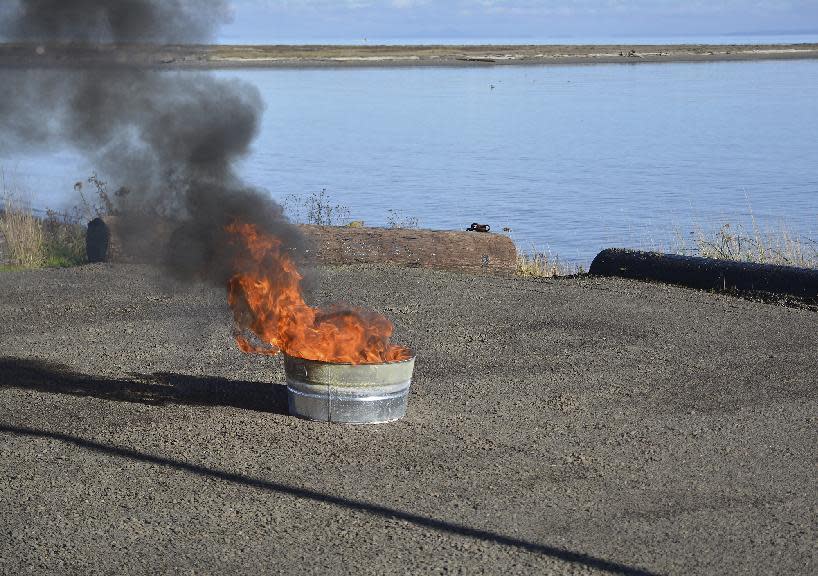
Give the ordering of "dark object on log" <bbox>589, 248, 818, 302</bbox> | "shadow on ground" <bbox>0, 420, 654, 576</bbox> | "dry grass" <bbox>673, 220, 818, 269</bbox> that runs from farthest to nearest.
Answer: "dry grass" <bbox>673, 220, 818, 269</bbox>
"dark object on log" <bbox>589, 248, 818, 302</bbox>
"shadow on ground" <bbox>0, 420, 654, 576</bbox>

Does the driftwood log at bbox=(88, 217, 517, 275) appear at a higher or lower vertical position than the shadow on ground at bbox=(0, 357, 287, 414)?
lower

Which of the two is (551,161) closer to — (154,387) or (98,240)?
(98,240)

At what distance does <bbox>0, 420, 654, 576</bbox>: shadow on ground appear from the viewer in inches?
216

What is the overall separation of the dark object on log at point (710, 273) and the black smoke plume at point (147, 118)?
531cm

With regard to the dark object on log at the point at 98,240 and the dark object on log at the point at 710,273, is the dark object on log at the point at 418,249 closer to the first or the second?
the dark object on log at the point at 710,273

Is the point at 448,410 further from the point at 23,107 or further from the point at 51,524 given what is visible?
the point at 23,107

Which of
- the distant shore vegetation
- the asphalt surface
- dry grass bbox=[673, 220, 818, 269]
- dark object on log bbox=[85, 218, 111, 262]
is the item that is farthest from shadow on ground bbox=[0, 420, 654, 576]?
dry grass bbox=[673, 220, 818, 269]

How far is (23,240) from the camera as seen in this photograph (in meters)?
15.3

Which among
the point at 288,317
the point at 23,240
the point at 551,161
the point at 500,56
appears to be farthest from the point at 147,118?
the point at 500,56

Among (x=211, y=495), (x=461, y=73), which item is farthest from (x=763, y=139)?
(x=461, y=73)

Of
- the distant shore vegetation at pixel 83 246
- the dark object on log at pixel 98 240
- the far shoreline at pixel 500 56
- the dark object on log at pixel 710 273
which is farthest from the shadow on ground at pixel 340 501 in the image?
the far shoreline at pixel 500 56

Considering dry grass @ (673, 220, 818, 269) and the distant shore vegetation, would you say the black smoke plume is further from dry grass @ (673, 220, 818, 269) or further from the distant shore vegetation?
dry grass @ (673, 220, 818, 269)

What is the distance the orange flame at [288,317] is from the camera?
307 inches

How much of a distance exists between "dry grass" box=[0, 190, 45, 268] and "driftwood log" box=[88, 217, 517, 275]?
5.41 feet
